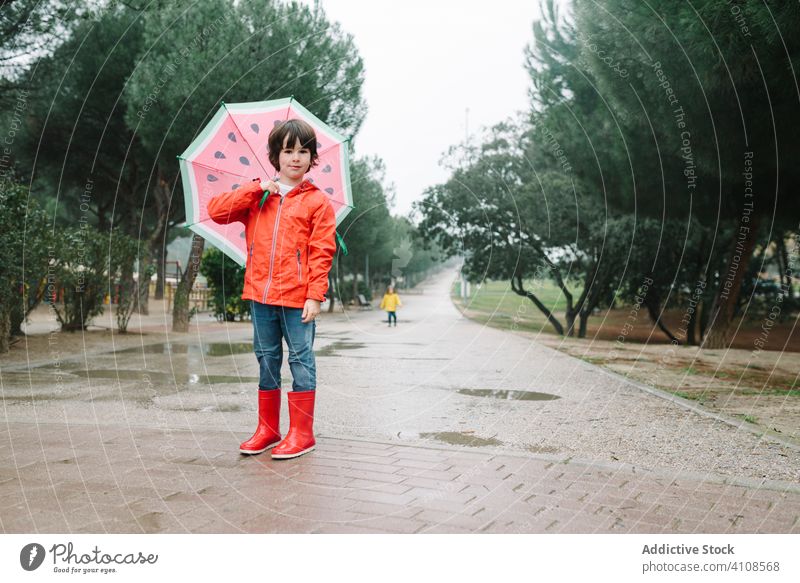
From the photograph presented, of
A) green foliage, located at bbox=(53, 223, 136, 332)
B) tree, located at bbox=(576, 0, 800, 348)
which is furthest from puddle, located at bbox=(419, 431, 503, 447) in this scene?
green foliage, located at bbox=(53, 223, 136, 332)

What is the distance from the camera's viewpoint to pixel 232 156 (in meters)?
4.39

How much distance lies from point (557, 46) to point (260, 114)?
9.65 m

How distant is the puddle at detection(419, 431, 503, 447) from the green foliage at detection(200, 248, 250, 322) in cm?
1663

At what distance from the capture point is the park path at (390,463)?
2947 mm

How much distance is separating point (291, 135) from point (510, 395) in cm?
435

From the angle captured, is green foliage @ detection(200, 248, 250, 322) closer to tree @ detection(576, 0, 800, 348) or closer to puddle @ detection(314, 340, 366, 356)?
puddle @ detection(314, 340, 366, 356)

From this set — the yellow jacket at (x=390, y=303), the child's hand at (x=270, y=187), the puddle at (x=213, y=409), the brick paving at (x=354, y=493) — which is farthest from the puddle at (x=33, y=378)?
the yellow jacket at (x=390, y=303)

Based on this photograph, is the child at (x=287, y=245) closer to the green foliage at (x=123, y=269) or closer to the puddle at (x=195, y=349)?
the puddle at (x=195, y=349)

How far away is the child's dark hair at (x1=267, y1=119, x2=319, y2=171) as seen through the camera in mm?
3908

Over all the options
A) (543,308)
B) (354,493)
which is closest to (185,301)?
(543,308)

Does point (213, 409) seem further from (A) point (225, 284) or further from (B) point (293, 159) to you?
(A) point (225, 284)

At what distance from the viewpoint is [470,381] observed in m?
8.51
